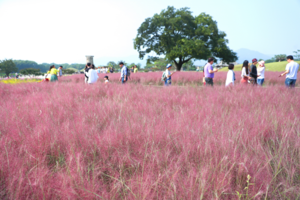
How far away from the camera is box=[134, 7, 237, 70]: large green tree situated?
966 inches

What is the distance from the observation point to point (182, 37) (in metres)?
26.7

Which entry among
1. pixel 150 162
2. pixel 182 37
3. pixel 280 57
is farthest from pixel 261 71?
pixel 280 57

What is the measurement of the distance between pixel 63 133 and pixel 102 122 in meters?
0.63

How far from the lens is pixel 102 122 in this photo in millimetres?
2561

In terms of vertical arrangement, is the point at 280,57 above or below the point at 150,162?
above

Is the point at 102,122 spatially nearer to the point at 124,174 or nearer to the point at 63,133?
the point at 63,133

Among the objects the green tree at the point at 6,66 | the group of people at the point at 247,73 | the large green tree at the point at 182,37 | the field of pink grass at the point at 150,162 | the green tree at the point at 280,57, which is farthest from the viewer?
the green tree at the point at 280,57

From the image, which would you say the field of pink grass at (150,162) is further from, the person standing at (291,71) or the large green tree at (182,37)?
the large green tree at (182,37)

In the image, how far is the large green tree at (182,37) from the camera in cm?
2455

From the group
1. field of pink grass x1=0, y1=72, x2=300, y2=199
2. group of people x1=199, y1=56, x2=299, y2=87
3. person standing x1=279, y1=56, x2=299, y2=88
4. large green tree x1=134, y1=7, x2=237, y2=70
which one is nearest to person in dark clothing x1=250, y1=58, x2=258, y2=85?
group of people x1=199, y1=56, x2=299, y2=87

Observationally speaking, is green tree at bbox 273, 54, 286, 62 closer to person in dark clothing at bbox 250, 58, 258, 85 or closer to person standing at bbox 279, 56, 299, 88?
person standing at bbox 279, 56, 299, 88

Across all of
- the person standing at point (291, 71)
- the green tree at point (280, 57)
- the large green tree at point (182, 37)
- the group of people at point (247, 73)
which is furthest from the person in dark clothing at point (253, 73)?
the green tree at point (280, 57)

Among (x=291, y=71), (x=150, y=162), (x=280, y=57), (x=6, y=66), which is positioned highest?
(x=280, y=57)

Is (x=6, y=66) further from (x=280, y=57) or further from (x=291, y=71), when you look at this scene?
(x=280, y=57)
